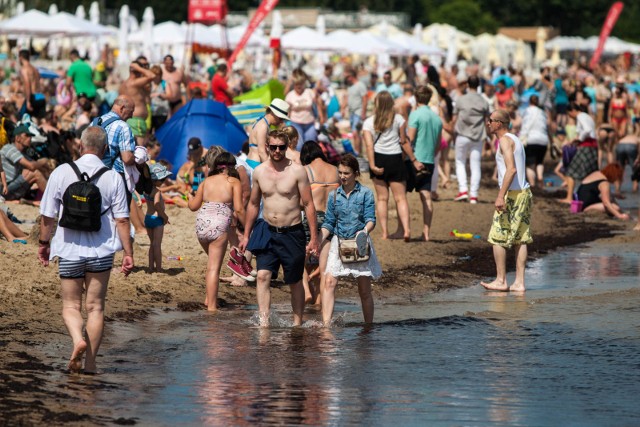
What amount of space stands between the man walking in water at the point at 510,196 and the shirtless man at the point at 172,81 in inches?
411

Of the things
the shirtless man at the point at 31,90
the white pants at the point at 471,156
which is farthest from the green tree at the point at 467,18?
the white pants at the point at 471,156

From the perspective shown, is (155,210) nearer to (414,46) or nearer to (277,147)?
(277,147)

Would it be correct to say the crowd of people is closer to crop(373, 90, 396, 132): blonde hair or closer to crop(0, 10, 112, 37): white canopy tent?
crop(373, 90, 396, 132): blonde hair

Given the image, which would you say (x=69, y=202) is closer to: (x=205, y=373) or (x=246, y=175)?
(x=205, y=373)

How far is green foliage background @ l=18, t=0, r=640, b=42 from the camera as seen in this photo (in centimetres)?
9715

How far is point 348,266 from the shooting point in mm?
10164

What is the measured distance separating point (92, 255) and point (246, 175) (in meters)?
4.07

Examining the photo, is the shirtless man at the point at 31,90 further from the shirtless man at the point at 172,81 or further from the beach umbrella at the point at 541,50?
the beach umbrella at the point at 541,50

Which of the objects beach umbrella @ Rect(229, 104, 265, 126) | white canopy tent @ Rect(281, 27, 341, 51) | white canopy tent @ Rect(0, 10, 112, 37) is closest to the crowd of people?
beach umbrella @ Rect(229, 104, 265, 126)

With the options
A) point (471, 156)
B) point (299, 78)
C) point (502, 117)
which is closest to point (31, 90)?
point (299, 78)

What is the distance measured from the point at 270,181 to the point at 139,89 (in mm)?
7371

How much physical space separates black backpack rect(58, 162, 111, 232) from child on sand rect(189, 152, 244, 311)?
3.19 metres

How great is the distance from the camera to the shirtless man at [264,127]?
13.1 metres

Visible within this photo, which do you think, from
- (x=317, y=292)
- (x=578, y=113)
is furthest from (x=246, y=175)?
(x=578, y=113)
